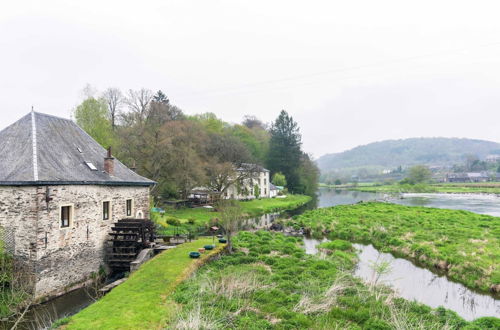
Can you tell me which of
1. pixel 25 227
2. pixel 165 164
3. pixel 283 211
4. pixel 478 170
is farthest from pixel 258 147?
pixel 478 170

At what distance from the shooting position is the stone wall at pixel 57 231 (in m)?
13.2

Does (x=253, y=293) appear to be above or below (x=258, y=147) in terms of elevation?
below

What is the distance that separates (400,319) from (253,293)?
16.8 ft

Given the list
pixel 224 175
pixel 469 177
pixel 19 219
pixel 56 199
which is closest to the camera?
pixel 19 219

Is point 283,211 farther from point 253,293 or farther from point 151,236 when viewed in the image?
point 253,293

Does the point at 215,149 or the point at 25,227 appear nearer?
the point at 25,227

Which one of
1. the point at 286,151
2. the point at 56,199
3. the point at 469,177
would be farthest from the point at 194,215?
the point at 469,177

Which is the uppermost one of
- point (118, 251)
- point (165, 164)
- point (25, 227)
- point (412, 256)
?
point (165, 164)

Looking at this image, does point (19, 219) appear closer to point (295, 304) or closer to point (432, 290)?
point (295, 304)

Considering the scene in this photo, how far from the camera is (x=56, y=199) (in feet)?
46.4

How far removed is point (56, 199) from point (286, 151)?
57955 millimetres

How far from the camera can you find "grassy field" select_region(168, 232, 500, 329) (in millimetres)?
9602

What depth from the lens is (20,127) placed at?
16.2 meters

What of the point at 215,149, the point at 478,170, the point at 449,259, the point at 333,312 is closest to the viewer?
the point at 333,312
